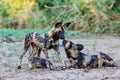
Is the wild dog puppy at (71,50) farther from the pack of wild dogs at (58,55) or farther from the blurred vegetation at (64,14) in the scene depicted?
the blurred vegetation at (64,14)

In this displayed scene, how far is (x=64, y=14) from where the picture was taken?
50.4ft

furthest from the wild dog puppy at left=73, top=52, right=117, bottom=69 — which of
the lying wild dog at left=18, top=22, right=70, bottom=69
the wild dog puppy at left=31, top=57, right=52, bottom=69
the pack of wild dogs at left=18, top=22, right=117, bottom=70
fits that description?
the wild dog puppy at left=31, top=57, right=52, bottom=69

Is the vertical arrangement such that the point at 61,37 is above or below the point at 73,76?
above

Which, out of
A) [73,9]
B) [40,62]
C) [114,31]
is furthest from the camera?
[73,9]

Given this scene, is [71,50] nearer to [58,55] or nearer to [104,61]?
[58,55]

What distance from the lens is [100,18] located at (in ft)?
46.3

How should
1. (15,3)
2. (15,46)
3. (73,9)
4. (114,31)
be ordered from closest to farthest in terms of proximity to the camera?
1. (15,46)
2. (114,31)
3. (73,9)
4. (15,3)

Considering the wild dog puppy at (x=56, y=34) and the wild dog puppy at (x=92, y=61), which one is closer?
the wild dog puppy at (x=56, y=34)

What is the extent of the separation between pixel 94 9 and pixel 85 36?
1.52m

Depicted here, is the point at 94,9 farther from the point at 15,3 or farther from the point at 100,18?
the point at 15,3

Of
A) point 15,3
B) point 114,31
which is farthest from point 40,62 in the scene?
point 15,3

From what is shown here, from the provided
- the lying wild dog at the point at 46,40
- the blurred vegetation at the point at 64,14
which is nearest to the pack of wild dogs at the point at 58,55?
the lying wild dog at the point at 46,40

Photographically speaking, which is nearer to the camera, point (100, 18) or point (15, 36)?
point (15, 36)

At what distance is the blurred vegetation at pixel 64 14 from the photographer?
46.3 feet
